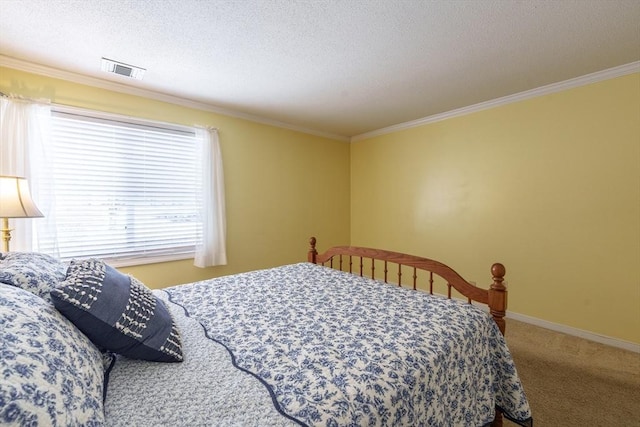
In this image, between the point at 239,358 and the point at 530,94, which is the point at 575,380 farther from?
the point at 530,94

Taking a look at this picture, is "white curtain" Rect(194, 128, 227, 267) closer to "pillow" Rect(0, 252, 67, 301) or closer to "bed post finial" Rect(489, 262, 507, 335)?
"pillow" Rect(0, 252, 67, 301)

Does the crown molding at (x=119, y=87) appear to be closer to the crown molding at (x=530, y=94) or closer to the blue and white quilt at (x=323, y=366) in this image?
the crown molding at (x=530, y=94)

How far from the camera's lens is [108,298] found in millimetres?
1043

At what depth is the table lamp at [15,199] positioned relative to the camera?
1788mm

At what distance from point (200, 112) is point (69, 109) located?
112cm

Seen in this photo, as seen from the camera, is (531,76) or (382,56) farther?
(531,76)

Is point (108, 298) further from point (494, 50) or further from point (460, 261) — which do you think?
point (460, 261)

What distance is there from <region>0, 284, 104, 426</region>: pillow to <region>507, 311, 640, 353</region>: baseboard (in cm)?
352

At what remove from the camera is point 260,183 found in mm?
3705

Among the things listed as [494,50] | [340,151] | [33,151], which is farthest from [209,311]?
[340,151]

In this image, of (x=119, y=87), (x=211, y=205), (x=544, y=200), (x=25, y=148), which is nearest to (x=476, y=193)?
(x=544, y=200)

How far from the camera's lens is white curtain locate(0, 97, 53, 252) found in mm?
2227


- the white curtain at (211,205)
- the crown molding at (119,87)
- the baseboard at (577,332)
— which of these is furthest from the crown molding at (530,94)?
the white curtain at (211,205)

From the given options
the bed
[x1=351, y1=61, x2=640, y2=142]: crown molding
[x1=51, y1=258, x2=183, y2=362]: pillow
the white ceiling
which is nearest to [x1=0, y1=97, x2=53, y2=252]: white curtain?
the white ceiling
